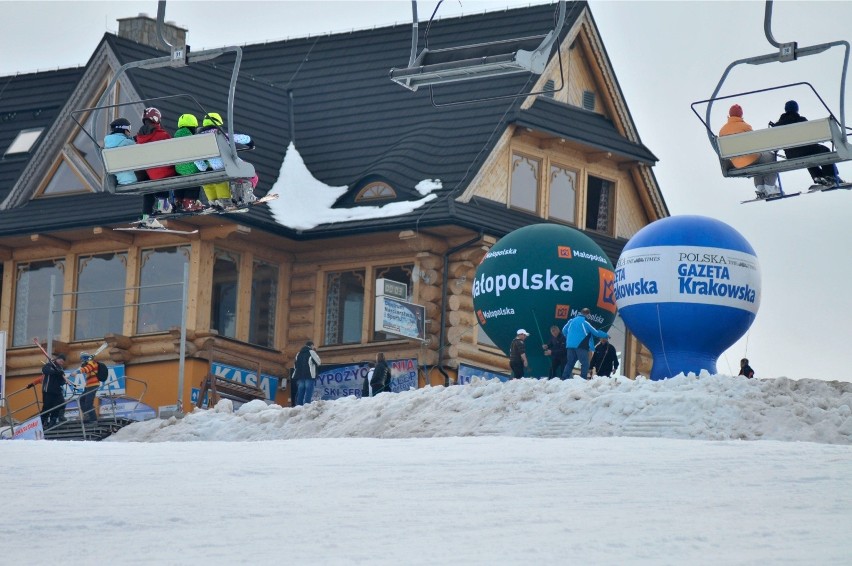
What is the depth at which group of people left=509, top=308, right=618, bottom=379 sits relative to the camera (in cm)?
3197

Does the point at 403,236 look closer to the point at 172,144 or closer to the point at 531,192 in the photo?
the point at 531,192

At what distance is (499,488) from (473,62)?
701 centimetres

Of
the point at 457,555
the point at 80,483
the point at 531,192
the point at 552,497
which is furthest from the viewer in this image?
the point at 531,192

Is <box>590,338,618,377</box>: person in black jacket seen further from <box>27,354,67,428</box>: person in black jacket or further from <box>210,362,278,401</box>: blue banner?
<box>27,354,67,428</box>: person in black jacket

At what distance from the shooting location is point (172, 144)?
26.9 meters

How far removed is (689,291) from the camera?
31.7 m

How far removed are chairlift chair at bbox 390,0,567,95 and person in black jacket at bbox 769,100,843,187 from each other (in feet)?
10.4

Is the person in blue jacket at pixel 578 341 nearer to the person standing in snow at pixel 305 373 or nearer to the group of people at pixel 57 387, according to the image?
the person standing in snow at pixel 305 373

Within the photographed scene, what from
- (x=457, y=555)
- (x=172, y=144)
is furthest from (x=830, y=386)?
(x=457, y=555)

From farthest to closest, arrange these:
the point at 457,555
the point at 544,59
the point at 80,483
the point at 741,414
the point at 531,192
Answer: the point at 531,192, the point at 741,414, the point at 544,59, the point at 80,483, the point at 457,555

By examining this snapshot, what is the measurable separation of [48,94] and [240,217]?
858 centimetres

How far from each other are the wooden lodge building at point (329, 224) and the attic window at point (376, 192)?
0.04m

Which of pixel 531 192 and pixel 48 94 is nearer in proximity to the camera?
pixel 531 192

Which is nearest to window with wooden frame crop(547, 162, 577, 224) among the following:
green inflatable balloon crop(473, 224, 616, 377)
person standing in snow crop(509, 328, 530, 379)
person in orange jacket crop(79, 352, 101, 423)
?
green inflatable balloon crop(473, 224, 616, 377)
